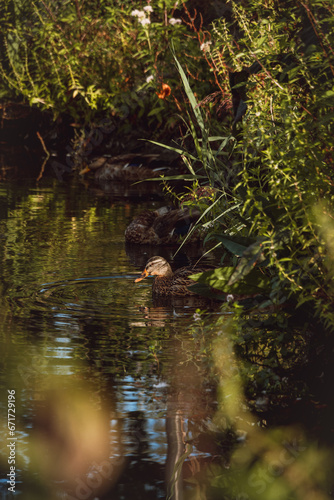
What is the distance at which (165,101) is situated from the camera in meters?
14.7

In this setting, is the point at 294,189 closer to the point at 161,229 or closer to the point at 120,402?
the point at 120,402

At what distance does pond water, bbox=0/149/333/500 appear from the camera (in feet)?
11.7

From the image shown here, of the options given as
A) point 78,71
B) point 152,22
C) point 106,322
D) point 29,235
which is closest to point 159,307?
point 106,322

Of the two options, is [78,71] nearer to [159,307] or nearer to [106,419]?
[159,307]

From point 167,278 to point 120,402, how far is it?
108 inches

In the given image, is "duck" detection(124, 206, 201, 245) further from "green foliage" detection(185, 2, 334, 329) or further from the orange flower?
the orange flower

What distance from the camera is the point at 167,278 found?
278 inches

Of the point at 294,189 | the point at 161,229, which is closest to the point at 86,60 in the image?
the point at 161,229

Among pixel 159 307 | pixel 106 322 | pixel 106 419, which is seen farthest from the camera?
pixel 159 307

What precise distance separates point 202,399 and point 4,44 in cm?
1485

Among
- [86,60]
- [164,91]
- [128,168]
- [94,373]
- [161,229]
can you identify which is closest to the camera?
[94,373]

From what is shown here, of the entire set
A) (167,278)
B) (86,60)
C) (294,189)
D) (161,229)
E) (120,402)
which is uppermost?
(294,189)

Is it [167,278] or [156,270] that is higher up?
[167,278]

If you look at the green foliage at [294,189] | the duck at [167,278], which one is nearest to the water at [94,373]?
the duck at [167,278]
